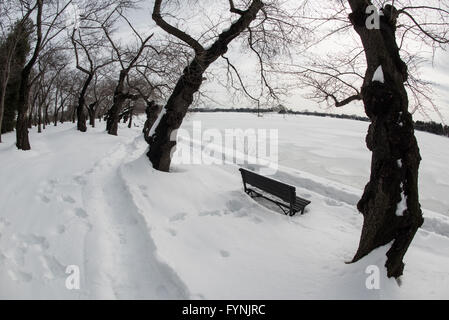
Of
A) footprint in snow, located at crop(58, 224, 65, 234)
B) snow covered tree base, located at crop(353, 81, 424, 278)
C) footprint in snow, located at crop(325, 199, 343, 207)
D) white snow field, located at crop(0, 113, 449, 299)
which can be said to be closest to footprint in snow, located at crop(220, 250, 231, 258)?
white snow field, located at crop(0, 113, 449, 299)

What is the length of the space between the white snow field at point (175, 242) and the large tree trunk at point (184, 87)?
0.62 m

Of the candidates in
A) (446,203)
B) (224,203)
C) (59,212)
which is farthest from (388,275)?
(446,203)

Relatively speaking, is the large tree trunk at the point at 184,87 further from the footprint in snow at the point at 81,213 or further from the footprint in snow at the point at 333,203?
the footprint in snow at the point at 333,203

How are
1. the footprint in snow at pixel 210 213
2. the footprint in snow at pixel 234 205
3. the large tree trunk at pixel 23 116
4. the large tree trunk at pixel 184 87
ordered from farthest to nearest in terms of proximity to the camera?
the large tree trunk at pixel 23 116, the large tree trunk at pixel 184 87, the footprint in snow at pixel 234 205, the footprint in snow at pixel 210 213

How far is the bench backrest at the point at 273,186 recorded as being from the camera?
212 inches

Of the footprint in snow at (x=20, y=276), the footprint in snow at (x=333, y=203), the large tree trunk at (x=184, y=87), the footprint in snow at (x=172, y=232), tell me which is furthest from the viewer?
the footprint in snow at (x=333, y=203)

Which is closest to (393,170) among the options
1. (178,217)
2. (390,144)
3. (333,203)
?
(390,144)

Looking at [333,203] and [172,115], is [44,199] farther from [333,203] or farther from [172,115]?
[333,203]

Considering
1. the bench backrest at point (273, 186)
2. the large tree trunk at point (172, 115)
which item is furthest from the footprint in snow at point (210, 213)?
the large tree trunk at point (172, 115)

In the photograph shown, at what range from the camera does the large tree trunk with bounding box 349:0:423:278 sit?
302 cm

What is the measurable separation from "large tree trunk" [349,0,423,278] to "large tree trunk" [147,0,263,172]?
3317 millimetres

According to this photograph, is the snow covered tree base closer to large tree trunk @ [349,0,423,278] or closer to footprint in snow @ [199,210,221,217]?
large tree trunk @ [349,0,423,278]

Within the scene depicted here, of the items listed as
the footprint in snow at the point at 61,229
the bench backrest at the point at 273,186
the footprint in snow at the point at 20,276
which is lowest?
the footprint in snow at the point at 20,276
